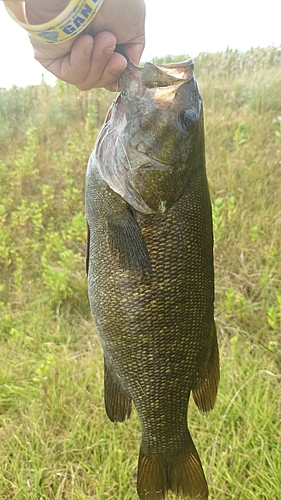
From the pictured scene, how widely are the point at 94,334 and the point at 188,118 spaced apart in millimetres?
1840

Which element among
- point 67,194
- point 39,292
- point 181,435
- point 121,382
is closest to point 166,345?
point 121,382

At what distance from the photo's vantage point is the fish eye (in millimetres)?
1153

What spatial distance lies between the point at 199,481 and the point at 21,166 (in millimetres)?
3607

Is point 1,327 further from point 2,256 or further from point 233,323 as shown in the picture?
point 233,323

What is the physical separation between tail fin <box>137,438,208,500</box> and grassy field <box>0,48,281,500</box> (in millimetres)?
454

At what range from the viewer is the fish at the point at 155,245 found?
1.16 meters

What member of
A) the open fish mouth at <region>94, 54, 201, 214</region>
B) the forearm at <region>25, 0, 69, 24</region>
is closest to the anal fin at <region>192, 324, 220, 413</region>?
the open fish mouth at <region>94, 54, 201, 214</region>

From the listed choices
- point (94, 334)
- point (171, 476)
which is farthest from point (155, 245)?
point (94, 334)

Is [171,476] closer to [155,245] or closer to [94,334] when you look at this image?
[155,245]

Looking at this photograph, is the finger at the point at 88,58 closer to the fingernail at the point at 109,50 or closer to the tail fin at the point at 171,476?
the fingernail at the point at 109,50

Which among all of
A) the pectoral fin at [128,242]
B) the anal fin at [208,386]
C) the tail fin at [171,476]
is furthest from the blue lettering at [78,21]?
the tail fin at [171,476]

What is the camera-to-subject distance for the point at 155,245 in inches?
46.3

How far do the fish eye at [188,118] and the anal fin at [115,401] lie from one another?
797 mm

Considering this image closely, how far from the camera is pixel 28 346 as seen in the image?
8.68 ft
